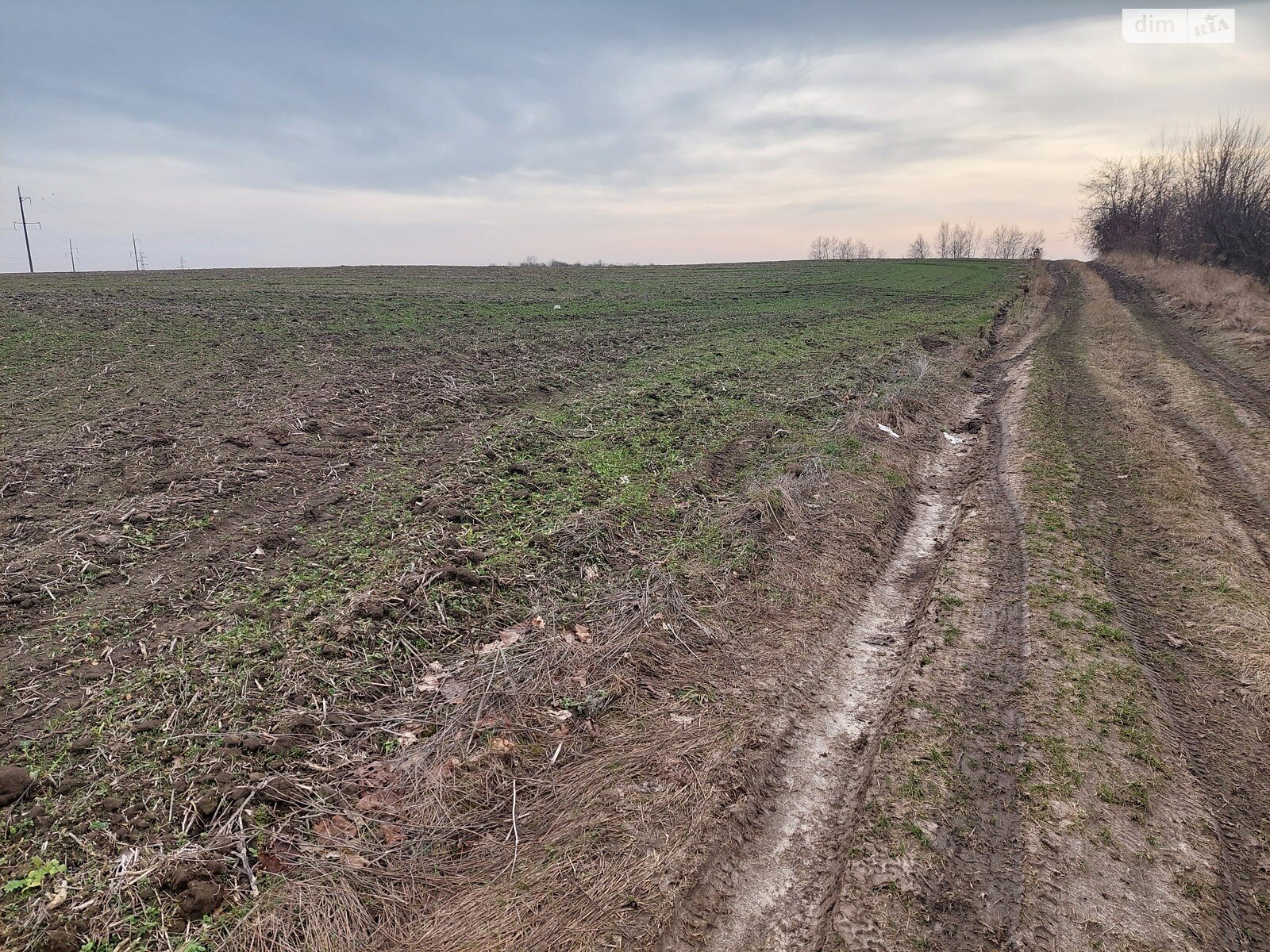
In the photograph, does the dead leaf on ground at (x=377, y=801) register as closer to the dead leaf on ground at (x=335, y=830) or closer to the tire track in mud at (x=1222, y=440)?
the dead leaf on ground at (x=335, y=830)

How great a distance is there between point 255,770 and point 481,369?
11697mm

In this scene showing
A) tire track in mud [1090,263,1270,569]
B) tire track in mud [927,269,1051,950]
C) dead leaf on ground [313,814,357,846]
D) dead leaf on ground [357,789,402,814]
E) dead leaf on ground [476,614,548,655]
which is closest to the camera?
tire track in mud [927,269,1051,950]

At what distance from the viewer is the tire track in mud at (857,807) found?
345 cm

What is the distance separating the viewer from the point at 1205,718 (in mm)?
4758

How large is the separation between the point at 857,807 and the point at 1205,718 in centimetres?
291

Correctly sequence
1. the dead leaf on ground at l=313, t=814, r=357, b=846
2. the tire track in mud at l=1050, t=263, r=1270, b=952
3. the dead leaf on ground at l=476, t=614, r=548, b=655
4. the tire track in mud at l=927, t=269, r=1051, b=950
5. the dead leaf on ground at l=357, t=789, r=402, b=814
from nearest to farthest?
the tire track in mud at l=927, t=269, r=1051, b=950, the tire track in mud at l=1050, t=263, r=1270, b=952, the dead leaf on ground at l=313, t=814, r=357, b=846, the dead leaf on ground at l=357, t=789, r=402, b=814, the dead leaf on ground at l=476, t=614, r=548, b=655

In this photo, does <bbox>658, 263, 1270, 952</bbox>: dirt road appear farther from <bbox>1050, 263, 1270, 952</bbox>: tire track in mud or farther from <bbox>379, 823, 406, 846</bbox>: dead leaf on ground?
<bbox>379, 823, 406, 846</bbox>: dead leaf on ground

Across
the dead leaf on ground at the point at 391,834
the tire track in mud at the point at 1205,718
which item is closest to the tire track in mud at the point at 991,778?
the tire track in mud at the point at 1205,718

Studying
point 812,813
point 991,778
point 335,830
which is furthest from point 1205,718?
point 335,830

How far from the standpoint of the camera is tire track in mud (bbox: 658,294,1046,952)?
345cm

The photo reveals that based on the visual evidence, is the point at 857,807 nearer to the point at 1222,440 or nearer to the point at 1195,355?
the point at 1222,440

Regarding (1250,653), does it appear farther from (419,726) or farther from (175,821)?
(175,821)

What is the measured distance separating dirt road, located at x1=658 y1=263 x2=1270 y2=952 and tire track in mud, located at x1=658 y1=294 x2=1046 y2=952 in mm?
14

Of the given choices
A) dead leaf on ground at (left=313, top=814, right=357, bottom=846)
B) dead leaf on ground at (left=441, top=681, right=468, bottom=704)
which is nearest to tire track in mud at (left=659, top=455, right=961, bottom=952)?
dead leaf on ground at (left=313, top=814, right=357, bottom=846)
